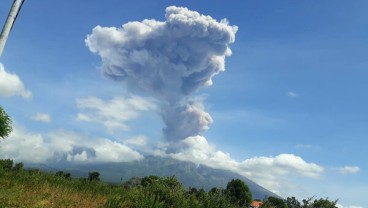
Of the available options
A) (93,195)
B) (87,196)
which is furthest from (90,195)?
Answer: (93,195)

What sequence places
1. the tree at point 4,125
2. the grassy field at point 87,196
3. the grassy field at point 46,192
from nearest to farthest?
the grassy field at point 87,196, the grassy field at point 46,192, the tree at point 4,125

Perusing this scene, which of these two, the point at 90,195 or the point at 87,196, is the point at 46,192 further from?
the point at 90,195

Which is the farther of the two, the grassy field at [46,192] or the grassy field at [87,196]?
the grassy field at [46,192]

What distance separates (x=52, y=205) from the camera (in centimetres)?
1794

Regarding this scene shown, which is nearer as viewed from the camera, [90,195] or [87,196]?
[87,196]

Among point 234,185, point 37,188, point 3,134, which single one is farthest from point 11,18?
point 234,185

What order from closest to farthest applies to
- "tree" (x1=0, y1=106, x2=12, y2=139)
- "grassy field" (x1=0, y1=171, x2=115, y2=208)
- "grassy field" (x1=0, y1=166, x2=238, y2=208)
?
"grassy field" (x1=0, y1=166, x2=238, y2=208), "grassy field" (x1=0, y1=171, x2=115, y2=208), "tree" (x1=0, y1=106, x2=12, y2=139)

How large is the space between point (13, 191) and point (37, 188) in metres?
1.79

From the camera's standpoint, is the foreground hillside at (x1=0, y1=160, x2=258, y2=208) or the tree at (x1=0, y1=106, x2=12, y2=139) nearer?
the foreground hillside at (x1=0, y1=160, x2=258, y2=208)

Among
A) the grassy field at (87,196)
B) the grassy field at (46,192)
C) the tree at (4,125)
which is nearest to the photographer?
the grassy field at (87,196)

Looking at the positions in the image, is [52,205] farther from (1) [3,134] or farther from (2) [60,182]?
(1) [3,134]

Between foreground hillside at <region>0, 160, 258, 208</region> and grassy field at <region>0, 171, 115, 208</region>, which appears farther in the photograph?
grassy field at <region>0, 171, 115, 208</region>

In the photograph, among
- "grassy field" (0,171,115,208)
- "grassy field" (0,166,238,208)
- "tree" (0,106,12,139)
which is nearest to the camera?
"grassy field" (0,166,238,208)

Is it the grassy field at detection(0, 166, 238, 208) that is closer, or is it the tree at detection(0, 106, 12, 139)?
the grassy field at detection(0, 166, 238, 208)
